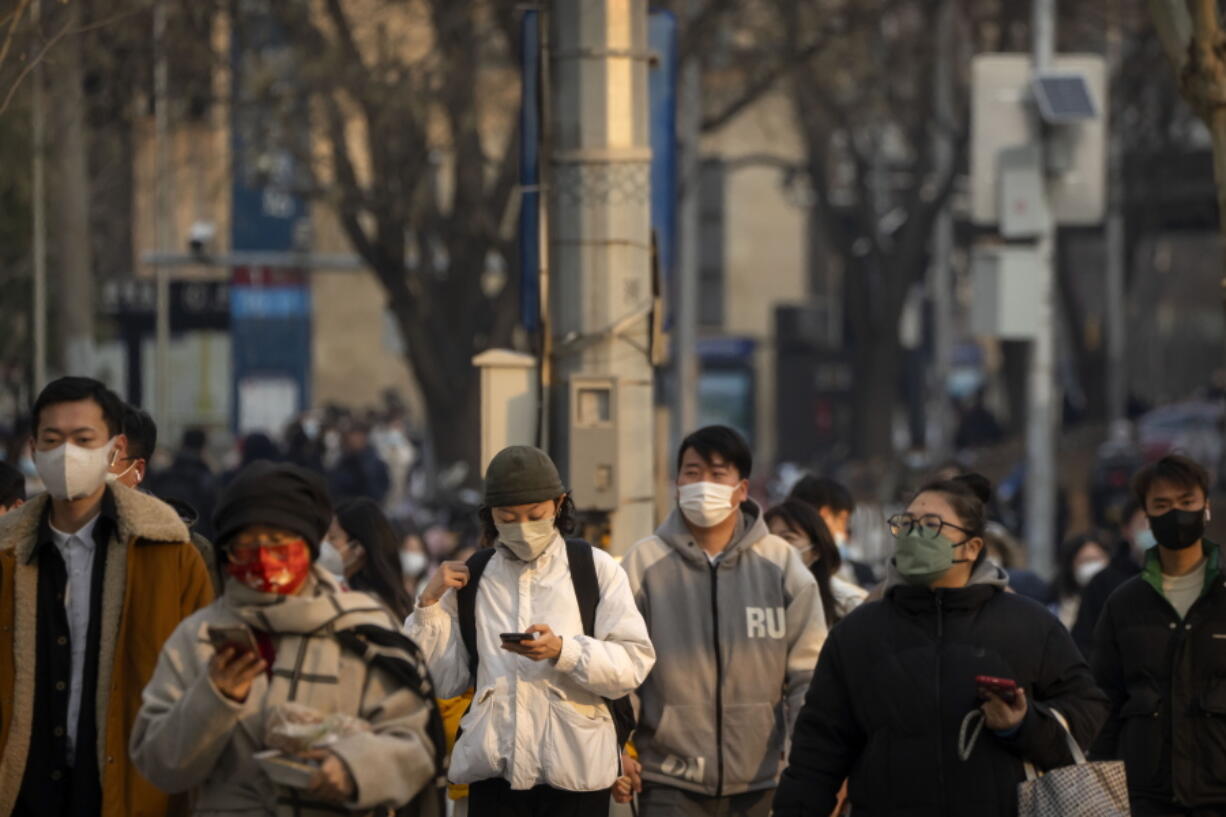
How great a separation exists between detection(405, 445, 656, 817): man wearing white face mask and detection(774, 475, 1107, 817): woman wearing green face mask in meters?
0.60

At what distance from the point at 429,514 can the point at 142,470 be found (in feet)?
49.2

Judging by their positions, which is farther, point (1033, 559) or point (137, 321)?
point (137, 321)

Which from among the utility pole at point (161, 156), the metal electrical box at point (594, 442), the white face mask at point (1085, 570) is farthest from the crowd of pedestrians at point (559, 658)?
the utility pole at point (161, 156)

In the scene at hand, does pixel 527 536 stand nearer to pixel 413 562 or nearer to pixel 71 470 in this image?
pixel 71 470

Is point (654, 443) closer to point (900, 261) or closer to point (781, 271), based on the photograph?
point (900, 261)

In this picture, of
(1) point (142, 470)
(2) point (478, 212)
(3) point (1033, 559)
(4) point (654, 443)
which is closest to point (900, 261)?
(2) point (478, 212)

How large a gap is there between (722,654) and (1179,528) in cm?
147

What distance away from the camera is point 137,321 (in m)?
27.3

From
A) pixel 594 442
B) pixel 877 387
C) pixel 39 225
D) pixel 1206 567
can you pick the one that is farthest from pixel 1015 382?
pixel 1206 567

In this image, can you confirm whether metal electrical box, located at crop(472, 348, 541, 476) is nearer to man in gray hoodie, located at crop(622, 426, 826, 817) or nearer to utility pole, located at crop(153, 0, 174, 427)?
man in gray hoodie, located at crop(622, 426, 826, 817)

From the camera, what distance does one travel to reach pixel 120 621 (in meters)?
5.73

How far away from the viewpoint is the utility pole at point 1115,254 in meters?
34.5

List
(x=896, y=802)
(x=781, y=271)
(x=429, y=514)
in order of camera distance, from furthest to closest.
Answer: (x=781, y=271), (x=429, y=514), (x=896, y=802)

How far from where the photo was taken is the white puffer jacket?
6434mm
